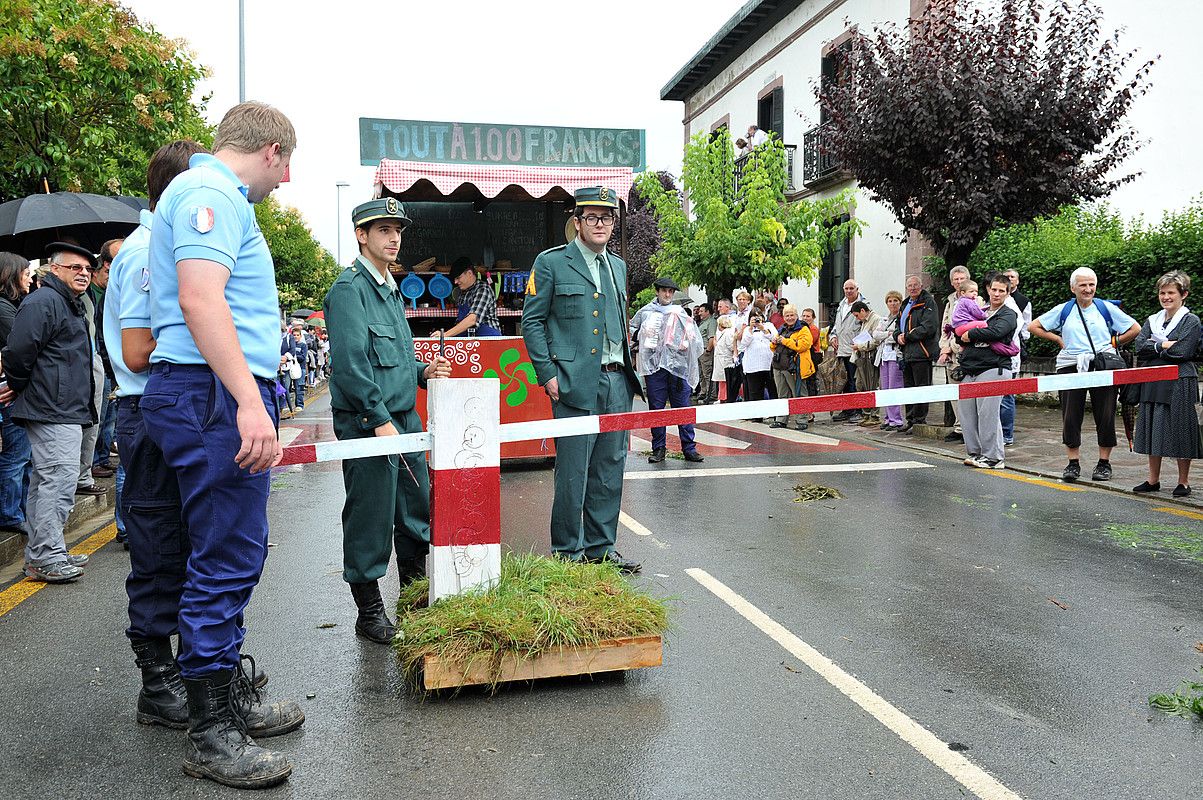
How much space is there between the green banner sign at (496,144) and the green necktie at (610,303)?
5.80 m

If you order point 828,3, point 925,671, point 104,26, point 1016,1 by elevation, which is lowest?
point 925,671

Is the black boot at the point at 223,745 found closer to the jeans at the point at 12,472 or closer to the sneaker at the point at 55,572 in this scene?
the sneaker at the point at 55,572

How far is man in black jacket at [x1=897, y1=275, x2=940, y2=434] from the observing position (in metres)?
13.1

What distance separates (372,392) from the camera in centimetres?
432

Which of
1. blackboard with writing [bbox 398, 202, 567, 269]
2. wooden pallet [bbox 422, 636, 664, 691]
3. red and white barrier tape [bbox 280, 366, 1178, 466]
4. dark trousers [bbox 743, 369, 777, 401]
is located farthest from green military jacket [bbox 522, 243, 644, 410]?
dark trousers [bbox 743, 369, 777, 401]

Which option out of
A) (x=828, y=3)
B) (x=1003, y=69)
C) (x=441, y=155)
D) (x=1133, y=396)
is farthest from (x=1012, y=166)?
Answer: (x=828, y=3)

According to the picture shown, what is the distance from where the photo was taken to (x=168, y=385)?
3.09 metres

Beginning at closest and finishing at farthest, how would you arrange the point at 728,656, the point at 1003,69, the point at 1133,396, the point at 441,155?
the point at 728,656, the point at 1133,396, the point at 441,155, the point at 1003,69

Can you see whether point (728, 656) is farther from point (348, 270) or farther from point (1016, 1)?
point (1016, 1)

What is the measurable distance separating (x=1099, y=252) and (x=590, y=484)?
1197 centimetres

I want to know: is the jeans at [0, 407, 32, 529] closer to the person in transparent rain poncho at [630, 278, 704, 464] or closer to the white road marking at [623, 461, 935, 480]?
the white road marking at [623, 461, 935, 480]

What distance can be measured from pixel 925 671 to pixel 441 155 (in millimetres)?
8800

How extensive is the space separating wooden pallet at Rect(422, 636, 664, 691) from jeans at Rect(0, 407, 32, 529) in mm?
4025

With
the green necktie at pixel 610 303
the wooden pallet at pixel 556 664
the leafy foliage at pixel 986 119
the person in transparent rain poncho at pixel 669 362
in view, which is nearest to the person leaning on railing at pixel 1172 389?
the person in transparent rain poncho at pixel 669 362
